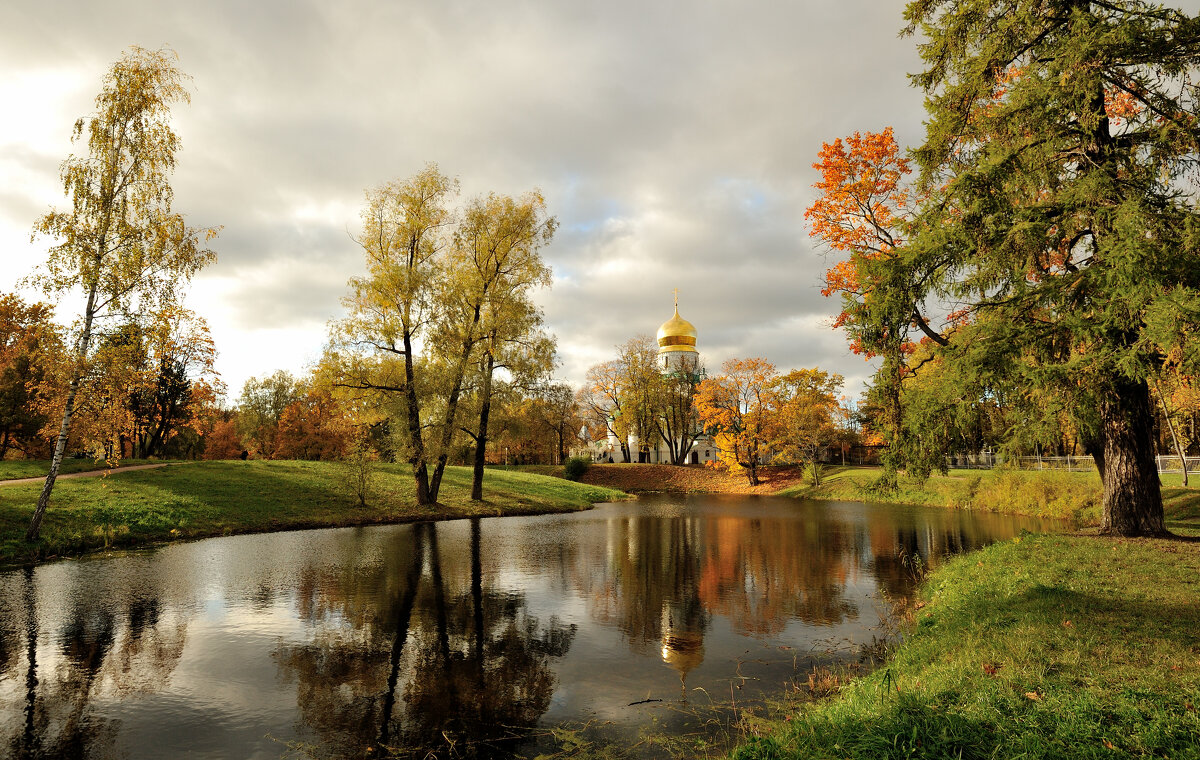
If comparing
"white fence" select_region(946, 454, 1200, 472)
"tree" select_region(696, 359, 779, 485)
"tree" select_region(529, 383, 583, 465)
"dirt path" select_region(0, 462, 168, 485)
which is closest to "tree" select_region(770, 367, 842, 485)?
"tree" select_region(696, 359, 779, 485)

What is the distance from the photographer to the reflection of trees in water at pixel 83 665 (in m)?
5.34

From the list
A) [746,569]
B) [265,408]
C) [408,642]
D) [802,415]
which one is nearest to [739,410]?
[802,415]

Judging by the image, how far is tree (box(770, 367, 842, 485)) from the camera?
42.7m

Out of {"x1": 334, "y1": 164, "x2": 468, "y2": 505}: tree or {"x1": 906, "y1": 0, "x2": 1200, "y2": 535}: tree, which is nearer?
{"x1": 906, "y1": 0, "x2": 1200, "y2": 535}: tree

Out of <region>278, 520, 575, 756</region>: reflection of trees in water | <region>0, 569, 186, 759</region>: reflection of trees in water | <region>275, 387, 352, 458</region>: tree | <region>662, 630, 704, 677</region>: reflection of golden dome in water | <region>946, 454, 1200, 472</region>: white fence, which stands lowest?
<region>662, 630, 704, 677</region>: reflection of golden dome in water

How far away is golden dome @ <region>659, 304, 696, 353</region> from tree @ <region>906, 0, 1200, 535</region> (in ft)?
Result: 180

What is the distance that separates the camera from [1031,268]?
1175 centimetres

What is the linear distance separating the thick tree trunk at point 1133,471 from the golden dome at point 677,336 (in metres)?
56.0

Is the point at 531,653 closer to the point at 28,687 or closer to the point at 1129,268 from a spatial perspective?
the point at 28,687

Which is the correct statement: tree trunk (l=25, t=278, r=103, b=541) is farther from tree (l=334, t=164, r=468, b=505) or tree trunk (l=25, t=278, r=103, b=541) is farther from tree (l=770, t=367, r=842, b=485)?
tree (l=770, t=367, r=842, b=485)

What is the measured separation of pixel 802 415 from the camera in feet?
141

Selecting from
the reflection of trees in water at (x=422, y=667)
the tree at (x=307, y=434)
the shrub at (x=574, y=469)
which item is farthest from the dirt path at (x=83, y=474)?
the shrub at (x=574, y=469)

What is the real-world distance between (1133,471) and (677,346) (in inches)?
2218

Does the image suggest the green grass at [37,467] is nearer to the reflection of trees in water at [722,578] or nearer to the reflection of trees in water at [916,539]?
the reflection of trees in water at [722,578]
